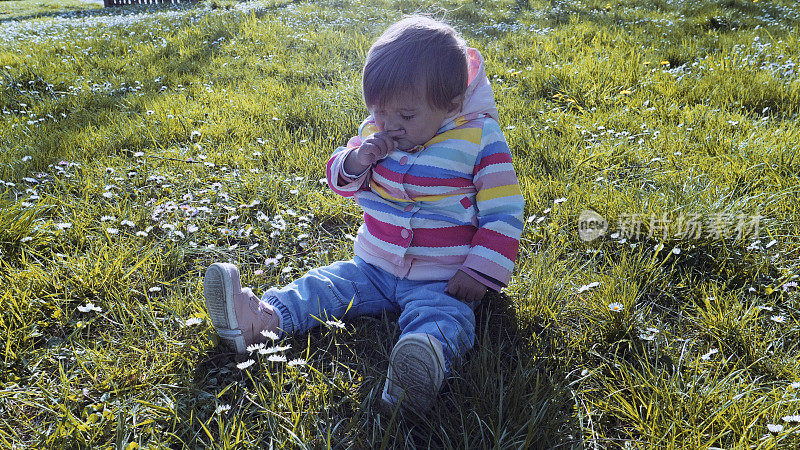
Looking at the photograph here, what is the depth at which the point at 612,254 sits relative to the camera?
2.80m

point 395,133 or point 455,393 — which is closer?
point 455,393

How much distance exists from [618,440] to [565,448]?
21 cm

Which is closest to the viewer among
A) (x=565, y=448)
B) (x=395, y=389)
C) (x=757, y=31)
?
(x=565, y=448)

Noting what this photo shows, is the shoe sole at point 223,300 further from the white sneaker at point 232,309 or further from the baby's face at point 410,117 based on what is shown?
the baby's face at point 410,117

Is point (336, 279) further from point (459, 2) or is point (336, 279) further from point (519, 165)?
point (459, 2)

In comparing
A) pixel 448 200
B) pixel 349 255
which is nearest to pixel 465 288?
pixel 448 200

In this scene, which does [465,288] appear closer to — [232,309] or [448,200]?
[448,200]

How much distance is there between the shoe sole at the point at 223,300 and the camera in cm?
205

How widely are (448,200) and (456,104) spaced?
1.39 ft

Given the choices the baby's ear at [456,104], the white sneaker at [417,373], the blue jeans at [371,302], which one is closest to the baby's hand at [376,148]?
the baby's ear at [456,104]

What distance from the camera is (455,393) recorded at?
6.26 feet

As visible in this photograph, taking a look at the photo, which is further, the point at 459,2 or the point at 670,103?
the point at 459,2

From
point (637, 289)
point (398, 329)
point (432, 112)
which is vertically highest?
point (432, 112)

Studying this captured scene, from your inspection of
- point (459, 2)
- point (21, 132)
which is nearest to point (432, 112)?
point (21, 132)
